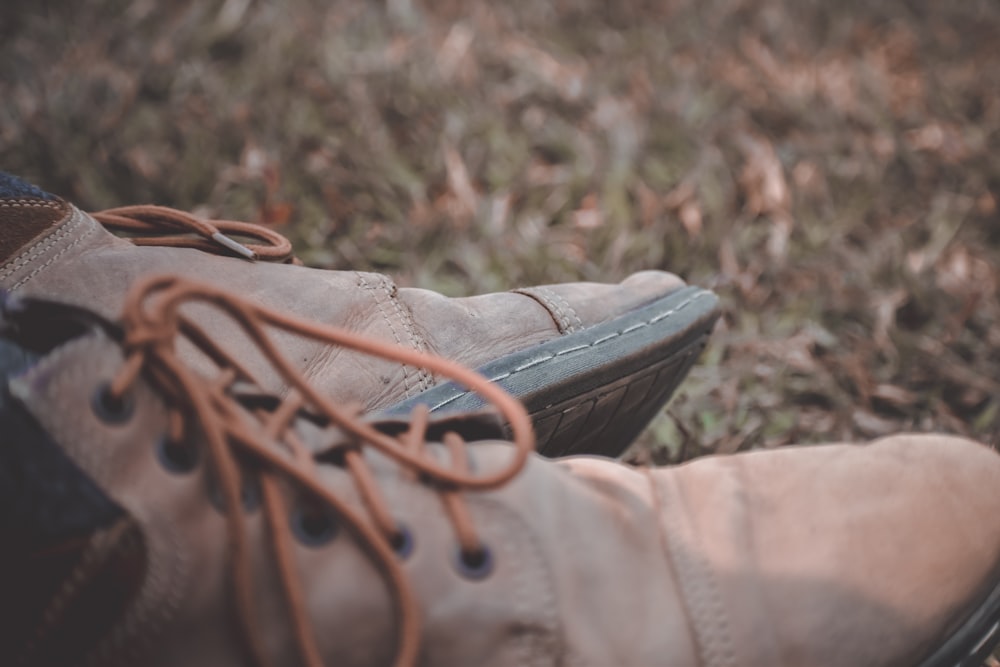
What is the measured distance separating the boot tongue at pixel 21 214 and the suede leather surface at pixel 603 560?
0.37 m

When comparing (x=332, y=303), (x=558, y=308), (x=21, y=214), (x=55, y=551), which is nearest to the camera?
(x=55, y=551)

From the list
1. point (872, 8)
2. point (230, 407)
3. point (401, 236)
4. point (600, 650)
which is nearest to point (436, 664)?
point (600, 650)

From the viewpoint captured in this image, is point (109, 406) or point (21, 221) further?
point (21, 221)

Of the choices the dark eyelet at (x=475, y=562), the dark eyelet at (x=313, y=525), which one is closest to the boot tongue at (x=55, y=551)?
the dark eyelet at (x=313, y=525)

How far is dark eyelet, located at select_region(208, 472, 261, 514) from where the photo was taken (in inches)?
28.3

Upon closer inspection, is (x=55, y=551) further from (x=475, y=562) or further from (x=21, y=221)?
(x=21, y=221)

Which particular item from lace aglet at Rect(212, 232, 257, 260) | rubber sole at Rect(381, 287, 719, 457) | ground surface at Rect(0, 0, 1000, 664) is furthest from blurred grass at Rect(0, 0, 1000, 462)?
lace aglet at Rect(212, 232, 257, 260)

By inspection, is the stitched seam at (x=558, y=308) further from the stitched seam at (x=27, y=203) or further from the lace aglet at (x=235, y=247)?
the stitched seam at (x=27, y=203)

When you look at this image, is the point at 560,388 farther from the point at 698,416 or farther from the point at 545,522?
the point at 698,416

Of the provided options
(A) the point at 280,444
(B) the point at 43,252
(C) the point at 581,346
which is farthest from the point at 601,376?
(B) the point at 43,252

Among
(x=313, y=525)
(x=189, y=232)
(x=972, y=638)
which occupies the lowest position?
(x=972, y=638)

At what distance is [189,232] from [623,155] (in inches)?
54.1

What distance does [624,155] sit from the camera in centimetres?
223

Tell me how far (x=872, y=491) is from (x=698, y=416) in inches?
26.3
